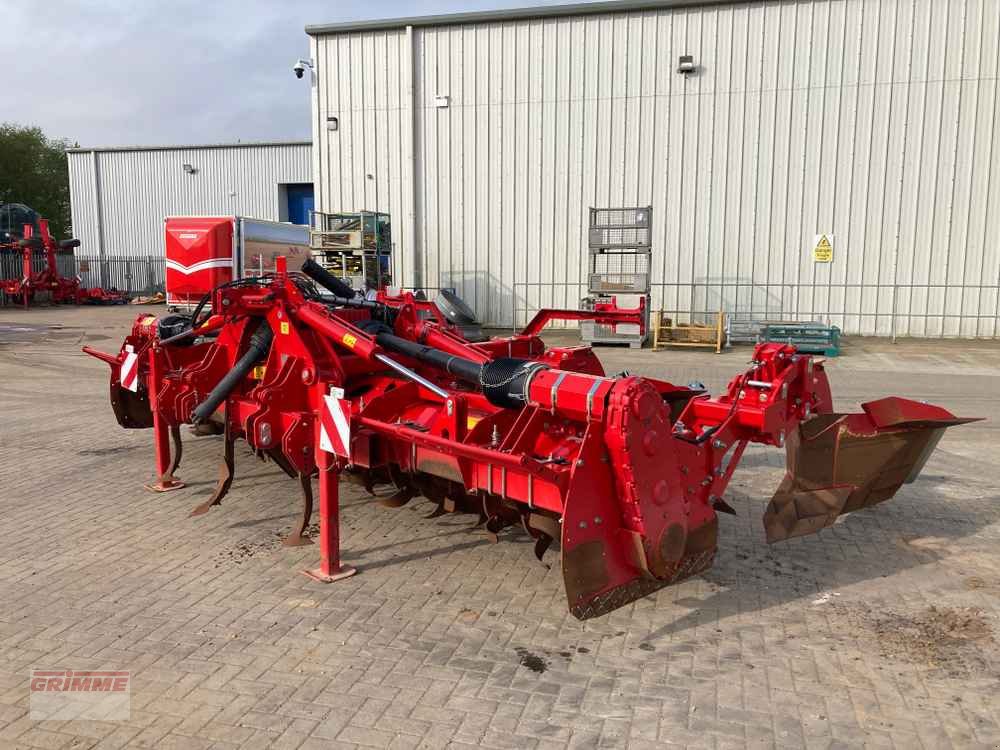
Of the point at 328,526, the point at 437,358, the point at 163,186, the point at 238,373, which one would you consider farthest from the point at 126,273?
the point at 328,526

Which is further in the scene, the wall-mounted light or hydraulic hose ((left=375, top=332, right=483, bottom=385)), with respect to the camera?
the wall-mounted light

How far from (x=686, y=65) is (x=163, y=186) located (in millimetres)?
24697

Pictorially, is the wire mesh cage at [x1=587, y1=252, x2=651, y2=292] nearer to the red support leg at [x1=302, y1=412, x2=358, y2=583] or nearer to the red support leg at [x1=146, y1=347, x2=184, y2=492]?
the red support leg at [x1=146, y1=347, x2=184, y2=492]

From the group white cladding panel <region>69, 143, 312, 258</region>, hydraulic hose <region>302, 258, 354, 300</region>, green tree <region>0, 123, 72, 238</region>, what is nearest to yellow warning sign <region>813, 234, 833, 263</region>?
hydraulic hose <region>302, 258, 354, 300</region>

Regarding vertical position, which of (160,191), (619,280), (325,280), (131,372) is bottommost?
(131,372)

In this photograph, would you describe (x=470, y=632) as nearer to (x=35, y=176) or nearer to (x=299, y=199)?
(x=299, y=199)

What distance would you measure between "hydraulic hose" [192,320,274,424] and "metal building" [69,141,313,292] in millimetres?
30138

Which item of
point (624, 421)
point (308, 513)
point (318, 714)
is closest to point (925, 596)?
point (624, 421)

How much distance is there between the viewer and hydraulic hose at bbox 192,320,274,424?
5.13m

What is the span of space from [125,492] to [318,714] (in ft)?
12.0

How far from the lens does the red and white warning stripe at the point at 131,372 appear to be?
6.29 metres

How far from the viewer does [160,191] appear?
34.4 m

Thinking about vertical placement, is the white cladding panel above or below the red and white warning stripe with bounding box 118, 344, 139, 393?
above

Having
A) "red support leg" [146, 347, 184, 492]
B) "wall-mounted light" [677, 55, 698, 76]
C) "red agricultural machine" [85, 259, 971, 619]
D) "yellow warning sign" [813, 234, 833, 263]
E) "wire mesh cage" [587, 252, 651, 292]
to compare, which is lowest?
"red support leg" [146, 347, 184, 492]
